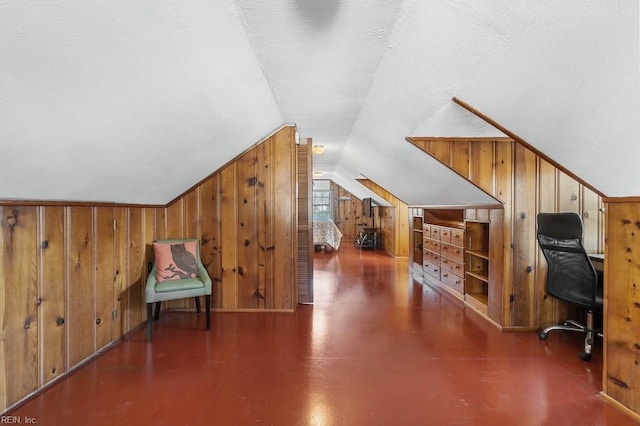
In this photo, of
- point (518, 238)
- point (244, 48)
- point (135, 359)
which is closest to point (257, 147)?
point (244, 48)

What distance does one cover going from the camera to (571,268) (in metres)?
2.49

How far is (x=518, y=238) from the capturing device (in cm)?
295

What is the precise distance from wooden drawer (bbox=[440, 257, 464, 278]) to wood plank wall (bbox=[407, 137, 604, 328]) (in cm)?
97

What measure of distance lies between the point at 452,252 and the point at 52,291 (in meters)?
4.21

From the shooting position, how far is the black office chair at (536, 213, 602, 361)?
2.38m

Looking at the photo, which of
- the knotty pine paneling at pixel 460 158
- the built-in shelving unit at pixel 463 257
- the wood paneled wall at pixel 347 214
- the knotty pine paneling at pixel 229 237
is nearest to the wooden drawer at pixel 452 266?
the built-in shelving unit at pixel 463 257

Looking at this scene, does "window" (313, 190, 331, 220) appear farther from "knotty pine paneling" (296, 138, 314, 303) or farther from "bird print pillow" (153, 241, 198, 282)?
"bird print pillow" (153, 241, 198, 282)

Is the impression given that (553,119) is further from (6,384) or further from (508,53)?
(6,384)

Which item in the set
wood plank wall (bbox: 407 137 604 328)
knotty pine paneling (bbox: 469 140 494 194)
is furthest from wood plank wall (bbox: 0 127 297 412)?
wood plank wall (bbox: 407 137 604 328)

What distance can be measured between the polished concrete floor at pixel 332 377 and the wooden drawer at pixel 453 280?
0.65 meters

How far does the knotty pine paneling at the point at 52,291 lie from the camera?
6.44 ft

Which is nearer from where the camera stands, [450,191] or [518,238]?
[518,238]

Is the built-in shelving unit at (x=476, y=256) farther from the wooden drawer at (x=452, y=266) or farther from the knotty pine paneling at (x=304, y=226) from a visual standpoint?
the knotty pine paneling at (x=304, y=226)

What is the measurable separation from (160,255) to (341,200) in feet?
27.9
